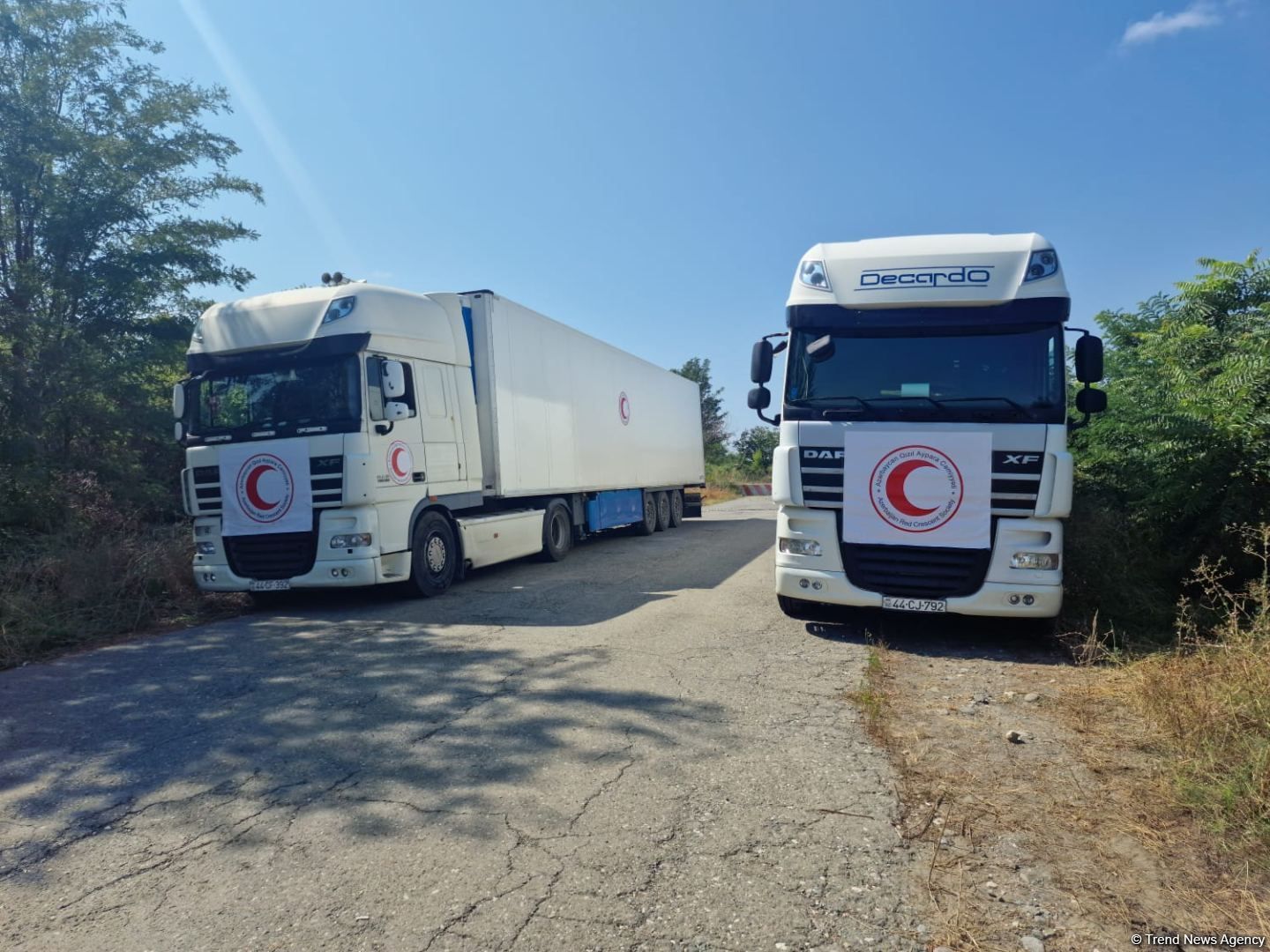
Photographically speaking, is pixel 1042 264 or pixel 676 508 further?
pixel 676 508

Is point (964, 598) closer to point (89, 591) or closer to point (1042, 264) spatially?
point (1042, 264)

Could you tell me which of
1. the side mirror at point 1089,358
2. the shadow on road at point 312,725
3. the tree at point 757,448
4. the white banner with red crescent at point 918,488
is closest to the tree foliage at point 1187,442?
the side mirror at point 1089,358

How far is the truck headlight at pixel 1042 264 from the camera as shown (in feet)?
20.6

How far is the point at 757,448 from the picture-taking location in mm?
50656

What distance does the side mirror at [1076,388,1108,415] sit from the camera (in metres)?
6.37

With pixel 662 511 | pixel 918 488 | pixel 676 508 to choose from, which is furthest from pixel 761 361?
pixel 676 508

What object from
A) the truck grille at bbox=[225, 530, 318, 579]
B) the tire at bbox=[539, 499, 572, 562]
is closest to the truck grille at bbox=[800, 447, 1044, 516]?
the truck grille at bbox=[225, 530, 318, 579]

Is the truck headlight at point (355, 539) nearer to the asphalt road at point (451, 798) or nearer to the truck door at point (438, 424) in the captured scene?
the truck door at point (438, 424)

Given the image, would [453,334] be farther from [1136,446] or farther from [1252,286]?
[1252,286]

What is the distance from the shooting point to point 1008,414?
607cm

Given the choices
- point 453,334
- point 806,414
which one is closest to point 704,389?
point 453,334

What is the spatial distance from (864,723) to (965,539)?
7.66ft

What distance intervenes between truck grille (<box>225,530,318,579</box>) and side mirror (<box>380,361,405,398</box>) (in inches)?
64.1

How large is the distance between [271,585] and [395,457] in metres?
1.89
